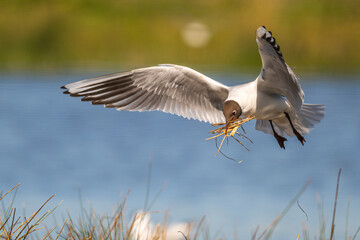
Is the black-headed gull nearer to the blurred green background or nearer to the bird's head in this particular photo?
the bird's head

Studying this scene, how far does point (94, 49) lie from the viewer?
14898mm

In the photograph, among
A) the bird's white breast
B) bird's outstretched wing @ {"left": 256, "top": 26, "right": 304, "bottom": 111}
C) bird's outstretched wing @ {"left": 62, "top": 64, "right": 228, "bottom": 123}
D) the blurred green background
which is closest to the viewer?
bird's outstretched wing @ {"left": 256, "top": 26, "right": 304, "bottom": 111}

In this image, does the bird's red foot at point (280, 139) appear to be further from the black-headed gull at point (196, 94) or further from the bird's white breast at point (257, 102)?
the bird's white breast at point (257, 102)

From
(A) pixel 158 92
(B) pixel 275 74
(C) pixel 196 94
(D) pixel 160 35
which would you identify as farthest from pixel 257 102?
(D) pixel 160 35

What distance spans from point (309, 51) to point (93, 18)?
14.9ft

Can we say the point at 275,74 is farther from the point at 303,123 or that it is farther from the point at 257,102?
the point at 303,123

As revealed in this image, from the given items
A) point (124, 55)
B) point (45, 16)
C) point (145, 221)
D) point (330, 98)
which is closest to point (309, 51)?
point (330, 98)

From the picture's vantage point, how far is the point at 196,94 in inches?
141

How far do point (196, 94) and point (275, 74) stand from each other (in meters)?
0.57

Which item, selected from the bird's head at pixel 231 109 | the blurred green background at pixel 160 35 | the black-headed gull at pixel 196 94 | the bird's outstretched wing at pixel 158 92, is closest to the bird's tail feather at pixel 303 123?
the black-headed gull at pixel 196 94

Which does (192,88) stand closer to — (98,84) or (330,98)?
(98,84)

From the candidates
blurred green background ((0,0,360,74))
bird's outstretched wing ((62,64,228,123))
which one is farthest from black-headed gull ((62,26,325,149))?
blurred green background ((0,0,360,74))

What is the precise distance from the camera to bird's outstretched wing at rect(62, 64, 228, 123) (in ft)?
11.5

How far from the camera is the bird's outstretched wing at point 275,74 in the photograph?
2945 millimetres
